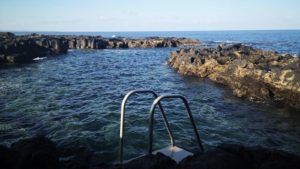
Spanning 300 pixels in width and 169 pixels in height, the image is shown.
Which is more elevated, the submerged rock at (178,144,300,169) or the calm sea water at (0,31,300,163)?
the submerged rock at (178,144,300,169)

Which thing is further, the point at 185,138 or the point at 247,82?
the point at 247,82

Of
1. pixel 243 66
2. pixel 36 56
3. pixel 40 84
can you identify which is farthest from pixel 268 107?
pixel 36 56

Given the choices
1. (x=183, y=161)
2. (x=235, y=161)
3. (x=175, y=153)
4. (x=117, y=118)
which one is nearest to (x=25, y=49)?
(x=117, y=118)

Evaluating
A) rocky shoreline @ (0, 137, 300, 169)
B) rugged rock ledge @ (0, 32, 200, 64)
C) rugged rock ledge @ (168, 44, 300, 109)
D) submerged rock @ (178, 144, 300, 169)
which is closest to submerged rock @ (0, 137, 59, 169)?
rocky shoreline @ (0, 137, 300, 169)

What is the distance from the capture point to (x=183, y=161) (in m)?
5.66

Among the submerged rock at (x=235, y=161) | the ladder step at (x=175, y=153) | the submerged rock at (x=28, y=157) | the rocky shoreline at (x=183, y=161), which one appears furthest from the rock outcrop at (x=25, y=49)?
the submerged rock at (x=235, y=161)

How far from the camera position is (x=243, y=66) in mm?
24781

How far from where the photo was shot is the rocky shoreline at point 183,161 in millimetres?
5070

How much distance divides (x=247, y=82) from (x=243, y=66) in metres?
2.73

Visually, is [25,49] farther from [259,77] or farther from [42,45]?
[259,77]

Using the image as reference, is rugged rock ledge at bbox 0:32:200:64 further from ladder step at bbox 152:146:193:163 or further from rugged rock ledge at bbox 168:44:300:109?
ladder step at bbox 152:146:193:163

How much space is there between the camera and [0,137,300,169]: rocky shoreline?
507 cm

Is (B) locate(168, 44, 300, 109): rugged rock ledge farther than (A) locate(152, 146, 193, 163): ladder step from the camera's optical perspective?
Yes

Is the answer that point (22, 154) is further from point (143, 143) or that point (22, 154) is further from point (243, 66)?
point (243, 66)
